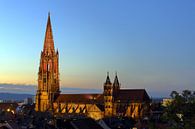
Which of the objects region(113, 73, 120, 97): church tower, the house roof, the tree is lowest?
the house roof

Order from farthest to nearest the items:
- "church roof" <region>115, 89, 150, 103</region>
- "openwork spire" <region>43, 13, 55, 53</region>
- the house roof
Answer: "openwork spire" <region>43, 13, 55, 53</region>
"church roof" <region>115, 89, 150, 103</region>
the house roof

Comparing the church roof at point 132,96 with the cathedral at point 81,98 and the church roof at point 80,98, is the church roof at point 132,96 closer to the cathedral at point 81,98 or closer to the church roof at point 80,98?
the cathedral at point 81,98

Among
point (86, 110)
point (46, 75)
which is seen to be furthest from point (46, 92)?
point (86, 110)

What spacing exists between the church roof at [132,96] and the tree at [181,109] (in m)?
83.7

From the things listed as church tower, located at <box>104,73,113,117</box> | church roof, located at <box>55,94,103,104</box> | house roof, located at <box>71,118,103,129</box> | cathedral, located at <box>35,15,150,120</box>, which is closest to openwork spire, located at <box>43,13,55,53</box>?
cathedral, located at <box>35,15,150,120</box>

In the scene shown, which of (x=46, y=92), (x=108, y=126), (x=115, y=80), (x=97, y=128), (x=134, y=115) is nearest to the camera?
(x=97, y=128)

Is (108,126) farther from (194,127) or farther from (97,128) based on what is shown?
(194,127)

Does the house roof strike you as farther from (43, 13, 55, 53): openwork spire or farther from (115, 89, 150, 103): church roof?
(43, 13, 55, 53): openwork spire

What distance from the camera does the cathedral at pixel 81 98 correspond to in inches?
4213

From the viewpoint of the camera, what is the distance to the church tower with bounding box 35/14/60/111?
124 meters

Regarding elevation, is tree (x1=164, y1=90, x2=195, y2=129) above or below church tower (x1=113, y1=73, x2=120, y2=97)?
below

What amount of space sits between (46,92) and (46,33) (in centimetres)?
1676

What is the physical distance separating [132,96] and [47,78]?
2645cm

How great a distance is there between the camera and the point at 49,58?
126250 mm
